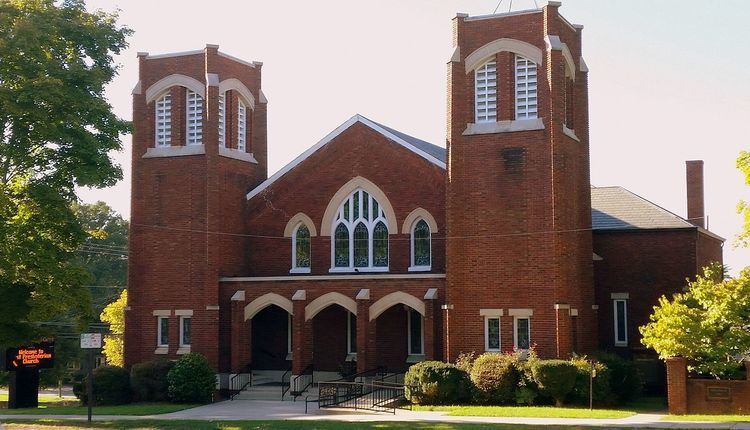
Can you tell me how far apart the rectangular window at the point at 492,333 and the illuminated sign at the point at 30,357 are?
15.0 m

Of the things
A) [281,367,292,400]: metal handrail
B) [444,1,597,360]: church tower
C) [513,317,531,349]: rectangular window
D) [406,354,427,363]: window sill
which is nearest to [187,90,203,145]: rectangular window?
[281,367,292,400]: metal handrail

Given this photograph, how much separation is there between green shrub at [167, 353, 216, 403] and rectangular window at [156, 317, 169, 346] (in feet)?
9.45

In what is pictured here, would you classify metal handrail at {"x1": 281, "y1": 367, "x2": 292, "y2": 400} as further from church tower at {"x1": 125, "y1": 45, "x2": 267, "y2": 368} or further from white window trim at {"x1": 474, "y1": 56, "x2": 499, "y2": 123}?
white window trim at {"x1": 474, "y1": 56, "x2": 499, "y2": 123}

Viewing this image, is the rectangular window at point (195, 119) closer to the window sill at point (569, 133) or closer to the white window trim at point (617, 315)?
the window sill at point (569, 133)

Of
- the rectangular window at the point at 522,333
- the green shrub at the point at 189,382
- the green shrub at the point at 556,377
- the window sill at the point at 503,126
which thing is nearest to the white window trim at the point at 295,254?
the green shrub at the point at 189,382

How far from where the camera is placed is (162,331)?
113 feet

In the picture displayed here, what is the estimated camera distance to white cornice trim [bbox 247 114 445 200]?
33562mm

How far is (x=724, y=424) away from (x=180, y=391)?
55.9 ft

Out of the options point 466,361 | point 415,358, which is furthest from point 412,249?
point 466,361

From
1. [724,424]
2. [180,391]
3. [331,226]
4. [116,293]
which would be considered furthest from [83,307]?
[116,293]

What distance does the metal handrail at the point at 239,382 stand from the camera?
33.0 m

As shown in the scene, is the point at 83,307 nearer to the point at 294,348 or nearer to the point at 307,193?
the point at 294,348

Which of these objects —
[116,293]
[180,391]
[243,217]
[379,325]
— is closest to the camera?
[180,391]

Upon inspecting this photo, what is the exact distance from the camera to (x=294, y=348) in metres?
32.3
